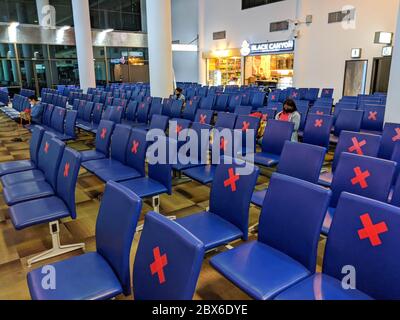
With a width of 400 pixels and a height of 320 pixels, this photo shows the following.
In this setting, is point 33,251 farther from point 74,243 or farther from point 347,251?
point 347,251

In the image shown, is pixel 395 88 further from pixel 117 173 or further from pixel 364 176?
pixel 117 173

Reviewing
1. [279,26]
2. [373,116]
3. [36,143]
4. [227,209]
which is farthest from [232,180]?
[279,26]

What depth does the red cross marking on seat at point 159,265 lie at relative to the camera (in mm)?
1287

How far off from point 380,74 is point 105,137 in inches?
397

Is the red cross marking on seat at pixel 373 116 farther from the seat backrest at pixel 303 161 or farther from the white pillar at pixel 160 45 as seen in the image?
the white pillar at pixel 160 45

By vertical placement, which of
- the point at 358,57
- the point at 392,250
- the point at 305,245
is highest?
the point at 358,57

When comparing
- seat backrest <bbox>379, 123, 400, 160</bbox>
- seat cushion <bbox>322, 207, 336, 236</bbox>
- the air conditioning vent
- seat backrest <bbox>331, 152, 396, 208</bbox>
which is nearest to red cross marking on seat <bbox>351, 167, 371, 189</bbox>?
seat backrest <bbox>331, 152, 396, 208</bbox>

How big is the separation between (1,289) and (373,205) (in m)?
2.38

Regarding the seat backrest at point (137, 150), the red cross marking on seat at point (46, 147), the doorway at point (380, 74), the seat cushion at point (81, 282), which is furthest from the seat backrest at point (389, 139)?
the doorway at point (380, 74)

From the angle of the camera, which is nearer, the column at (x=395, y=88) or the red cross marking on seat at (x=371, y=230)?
the red cross marking on seat at (x=371, y=230)

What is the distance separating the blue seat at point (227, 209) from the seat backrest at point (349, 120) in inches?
114

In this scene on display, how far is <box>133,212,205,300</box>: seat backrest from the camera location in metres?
1.15

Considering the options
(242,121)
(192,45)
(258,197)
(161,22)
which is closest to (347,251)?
(258,197)

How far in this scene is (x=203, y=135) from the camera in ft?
11.5
